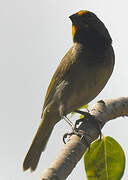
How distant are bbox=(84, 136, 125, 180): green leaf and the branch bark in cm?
11

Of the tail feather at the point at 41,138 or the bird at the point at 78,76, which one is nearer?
the bird at the point at 78,76

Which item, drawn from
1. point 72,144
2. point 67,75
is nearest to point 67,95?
point 67,75

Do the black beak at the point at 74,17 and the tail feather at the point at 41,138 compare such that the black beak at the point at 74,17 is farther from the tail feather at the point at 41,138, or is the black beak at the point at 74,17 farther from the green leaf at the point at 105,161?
the green leaf at the point at 105,161

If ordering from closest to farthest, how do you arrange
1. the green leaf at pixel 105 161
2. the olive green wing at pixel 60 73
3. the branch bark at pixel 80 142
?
the branch bark at pixel 80 142 < the green leaf at pixel 105 161 < the olive green wing at pixel 60 73

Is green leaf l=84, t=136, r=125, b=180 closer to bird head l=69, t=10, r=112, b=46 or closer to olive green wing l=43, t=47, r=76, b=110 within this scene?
olive green wing l=43, t=47, r=76, b=110

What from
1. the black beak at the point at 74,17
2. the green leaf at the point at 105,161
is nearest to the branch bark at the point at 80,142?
the green leaf at the point at 105,161

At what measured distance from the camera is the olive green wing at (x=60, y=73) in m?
4.35

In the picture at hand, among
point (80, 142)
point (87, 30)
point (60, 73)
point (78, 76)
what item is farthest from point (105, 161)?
point (87, 30)

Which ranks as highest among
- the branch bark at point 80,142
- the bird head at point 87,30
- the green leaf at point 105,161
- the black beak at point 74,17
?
the black beak at point 74,17

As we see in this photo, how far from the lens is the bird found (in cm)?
414

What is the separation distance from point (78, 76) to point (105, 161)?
1425 millimetres

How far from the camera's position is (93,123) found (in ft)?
10.2

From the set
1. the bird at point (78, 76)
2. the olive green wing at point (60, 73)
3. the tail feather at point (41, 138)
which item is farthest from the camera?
the tail feather at point (41, 138)

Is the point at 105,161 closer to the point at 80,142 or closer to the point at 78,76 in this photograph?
the point at 80,142
